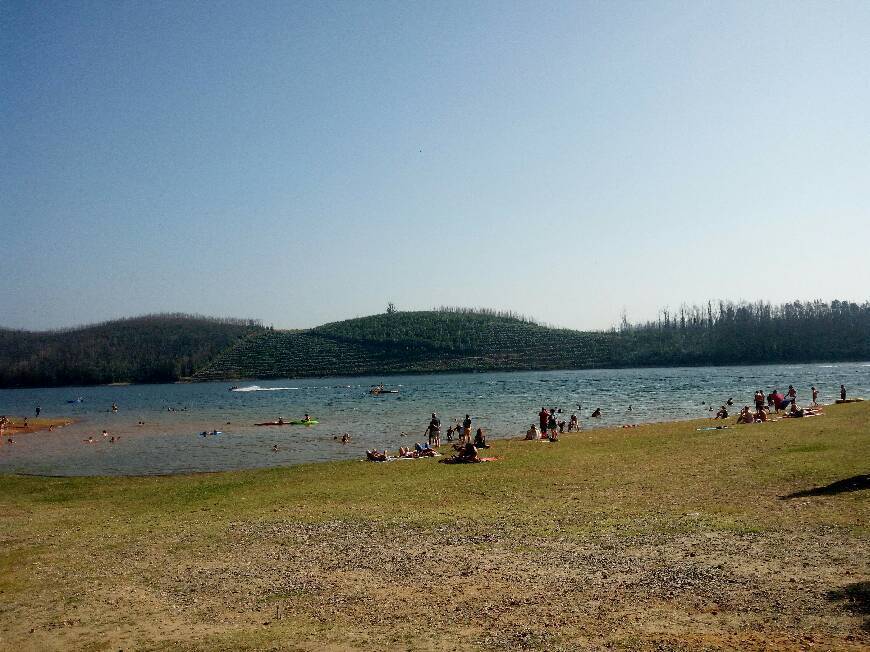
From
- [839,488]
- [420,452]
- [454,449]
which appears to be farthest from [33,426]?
[839,488]

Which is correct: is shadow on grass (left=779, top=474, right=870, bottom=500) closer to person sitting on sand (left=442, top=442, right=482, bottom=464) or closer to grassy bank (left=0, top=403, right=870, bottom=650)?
grassy bank (left=0, top=403, right=870, bottom=650)

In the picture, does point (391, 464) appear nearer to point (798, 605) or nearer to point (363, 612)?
point (363, 612)

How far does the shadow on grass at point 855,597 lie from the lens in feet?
27.9

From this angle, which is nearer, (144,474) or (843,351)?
(144,474)

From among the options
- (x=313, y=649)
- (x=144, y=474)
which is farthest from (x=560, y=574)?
(x=144, y=474)

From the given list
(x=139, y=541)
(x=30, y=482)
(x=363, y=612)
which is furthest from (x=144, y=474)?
(x=363, y=612)

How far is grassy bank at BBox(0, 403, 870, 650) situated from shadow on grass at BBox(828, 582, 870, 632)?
0.13 ft

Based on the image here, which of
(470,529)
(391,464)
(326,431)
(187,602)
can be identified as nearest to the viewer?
(187,602)

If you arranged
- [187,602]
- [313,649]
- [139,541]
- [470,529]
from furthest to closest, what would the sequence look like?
[139,541]
[470,529]
[187,602]
[313,649]

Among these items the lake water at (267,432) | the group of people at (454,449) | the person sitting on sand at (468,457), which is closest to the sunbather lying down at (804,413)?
the lake water at (267,432)

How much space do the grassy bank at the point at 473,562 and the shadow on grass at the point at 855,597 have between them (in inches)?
1.5

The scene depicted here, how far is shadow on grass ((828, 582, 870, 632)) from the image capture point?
27.9ft

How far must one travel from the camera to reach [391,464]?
28312 millimetres

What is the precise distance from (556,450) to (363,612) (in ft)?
66.4
